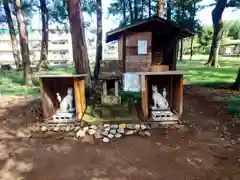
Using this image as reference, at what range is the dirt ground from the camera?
273cm

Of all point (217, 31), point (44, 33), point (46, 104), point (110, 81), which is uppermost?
point (44, 33)

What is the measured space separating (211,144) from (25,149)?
366 cm

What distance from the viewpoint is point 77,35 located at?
233 inches

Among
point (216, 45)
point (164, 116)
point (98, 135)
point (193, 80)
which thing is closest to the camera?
point (98, 135)

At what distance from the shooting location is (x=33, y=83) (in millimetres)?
9672

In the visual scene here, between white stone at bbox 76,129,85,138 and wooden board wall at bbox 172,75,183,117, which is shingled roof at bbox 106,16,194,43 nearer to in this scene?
wooden board wall at bbox 172,75,183,117

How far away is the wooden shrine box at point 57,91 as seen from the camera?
4.62m

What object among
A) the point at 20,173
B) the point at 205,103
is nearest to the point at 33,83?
the point at 20,173

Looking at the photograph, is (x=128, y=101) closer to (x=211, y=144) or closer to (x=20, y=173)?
(x=211, y=144)

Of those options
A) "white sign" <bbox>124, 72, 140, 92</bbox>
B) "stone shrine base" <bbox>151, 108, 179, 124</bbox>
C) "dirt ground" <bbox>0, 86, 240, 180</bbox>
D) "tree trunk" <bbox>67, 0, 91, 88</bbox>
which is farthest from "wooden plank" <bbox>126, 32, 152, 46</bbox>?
"dirt ground" <bbox>0, 86, 240, 180</bbox>

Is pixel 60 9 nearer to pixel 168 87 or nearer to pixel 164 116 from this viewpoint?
pixel 168 87

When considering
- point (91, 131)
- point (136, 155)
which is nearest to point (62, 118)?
point (91, 131)

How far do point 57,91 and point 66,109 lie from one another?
2.78 ft

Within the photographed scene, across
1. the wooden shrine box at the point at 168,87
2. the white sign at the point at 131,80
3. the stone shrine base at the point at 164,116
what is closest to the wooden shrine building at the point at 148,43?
the white sign at the point at 131,80
